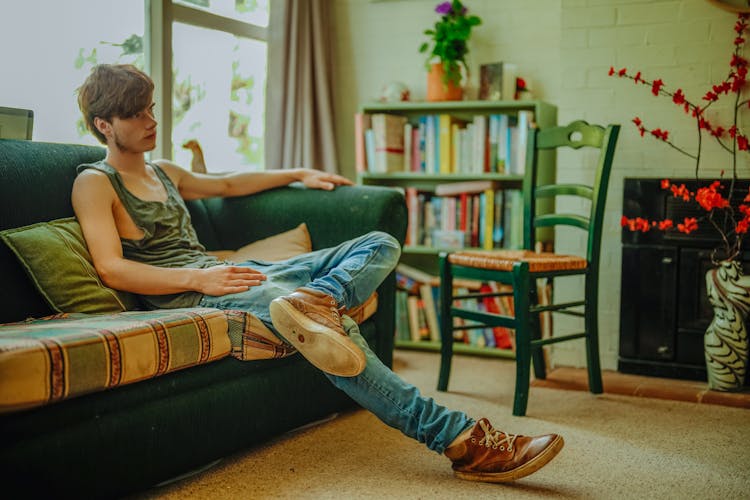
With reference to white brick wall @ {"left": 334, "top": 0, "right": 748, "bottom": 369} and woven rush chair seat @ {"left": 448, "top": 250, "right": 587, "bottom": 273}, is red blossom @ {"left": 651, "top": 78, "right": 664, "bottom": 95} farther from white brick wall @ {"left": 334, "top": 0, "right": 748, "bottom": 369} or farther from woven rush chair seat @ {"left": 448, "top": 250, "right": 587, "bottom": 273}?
woven rush chair seat @ {"left": 448, "top": 250, "right": 587, "bottom": 273}

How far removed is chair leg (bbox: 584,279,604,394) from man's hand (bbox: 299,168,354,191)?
0.96m

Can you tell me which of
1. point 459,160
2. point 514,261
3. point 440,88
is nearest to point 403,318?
point 459,160

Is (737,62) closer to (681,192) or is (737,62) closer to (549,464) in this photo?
(681,192)

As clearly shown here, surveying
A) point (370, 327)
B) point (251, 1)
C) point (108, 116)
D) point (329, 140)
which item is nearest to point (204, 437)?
point (370, 327)

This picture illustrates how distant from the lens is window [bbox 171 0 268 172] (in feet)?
11.9

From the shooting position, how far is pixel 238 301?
2135 mm

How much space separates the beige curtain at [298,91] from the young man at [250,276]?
4.50 ft

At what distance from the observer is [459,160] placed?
380 cm

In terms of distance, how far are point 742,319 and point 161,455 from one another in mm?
2105

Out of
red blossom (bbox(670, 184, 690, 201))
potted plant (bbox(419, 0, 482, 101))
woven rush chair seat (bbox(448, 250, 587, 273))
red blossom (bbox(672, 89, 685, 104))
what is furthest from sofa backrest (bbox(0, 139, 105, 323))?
red blossom (bbox(672, 89, 685, 104))

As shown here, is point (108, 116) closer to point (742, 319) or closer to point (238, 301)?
point (238, 301)

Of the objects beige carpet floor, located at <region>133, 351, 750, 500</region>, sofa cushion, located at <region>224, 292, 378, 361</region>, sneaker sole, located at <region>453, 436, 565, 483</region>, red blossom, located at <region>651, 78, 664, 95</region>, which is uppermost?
red blossom, located at <region>651, 78, 664, 95</region>

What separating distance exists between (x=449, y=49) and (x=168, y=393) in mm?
2341

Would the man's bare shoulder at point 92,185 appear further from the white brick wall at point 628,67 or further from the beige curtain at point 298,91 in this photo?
the white brick wall at point 628,67
